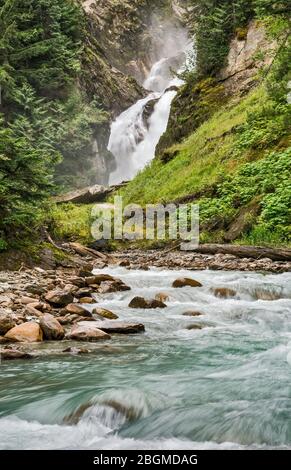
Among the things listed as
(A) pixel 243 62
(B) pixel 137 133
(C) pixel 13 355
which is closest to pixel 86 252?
(C) pixel 13 355

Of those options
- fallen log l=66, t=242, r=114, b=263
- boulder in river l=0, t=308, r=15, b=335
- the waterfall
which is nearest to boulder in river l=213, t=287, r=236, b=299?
boulder in river l=0, t=308, r=15, b=335

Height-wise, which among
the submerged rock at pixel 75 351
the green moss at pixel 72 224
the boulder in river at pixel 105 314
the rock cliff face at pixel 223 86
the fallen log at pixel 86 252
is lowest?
the submerged rock at pixel 75 351

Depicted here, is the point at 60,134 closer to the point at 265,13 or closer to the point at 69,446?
the point at 265,13

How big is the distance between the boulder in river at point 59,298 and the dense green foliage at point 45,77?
1690cm

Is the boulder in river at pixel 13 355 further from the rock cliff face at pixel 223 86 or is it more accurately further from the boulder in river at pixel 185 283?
the rock cliff face at pixel 223 86

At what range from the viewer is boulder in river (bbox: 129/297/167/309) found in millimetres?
8758

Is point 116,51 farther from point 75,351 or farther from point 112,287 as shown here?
point 75,351

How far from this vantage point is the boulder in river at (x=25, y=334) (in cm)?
Answer: 638

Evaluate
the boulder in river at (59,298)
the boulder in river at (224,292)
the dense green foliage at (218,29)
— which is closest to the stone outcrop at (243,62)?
the dense green foliage at (218,29)

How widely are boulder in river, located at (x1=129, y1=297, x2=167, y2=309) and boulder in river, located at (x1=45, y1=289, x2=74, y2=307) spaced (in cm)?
121

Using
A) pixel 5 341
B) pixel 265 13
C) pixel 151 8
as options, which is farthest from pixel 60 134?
pixel 151 8

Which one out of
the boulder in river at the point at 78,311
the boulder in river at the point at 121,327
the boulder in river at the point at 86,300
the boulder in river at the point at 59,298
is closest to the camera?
the boulder in river at the point at 121,327

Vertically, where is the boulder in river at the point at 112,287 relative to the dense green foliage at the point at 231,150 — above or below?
below
